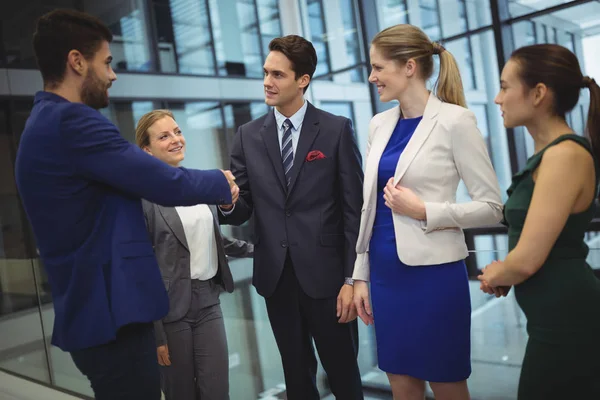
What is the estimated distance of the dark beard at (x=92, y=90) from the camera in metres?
1.50

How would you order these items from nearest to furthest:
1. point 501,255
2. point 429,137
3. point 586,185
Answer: point 586,185
point 429,137
point 501,255

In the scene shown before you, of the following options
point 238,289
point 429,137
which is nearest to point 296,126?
point 429,137

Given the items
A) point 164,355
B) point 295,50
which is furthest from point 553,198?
point 164,355

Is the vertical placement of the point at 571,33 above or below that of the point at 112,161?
above

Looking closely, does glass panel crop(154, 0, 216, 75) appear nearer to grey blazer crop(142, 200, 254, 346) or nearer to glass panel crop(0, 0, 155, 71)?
glass panel crop(0, 0, 155, 71)

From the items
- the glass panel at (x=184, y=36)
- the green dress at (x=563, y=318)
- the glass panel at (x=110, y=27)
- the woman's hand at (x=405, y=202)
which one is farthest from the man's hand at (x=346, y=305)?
the glass panel at (x=184, y=36)

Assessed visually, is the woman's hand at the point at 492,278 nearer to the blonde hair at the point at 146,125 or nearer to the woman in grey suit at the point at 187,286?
the woman in grey suit at the point at 187,286

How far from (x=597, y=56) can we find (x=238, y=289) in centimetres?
727

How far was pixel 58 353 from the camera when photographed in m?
3.72

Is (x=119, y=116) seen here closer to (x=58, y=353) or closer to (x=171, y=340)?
(x=58, y=353)

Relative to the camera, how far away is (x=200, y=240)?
2.21m

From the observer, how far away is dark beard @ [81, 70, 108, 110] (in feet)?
4.91

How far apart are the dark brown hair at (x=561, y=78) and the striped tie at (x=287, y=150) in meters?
0.89

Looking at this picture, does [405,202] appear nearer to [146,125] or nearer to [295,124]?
[295,124]
